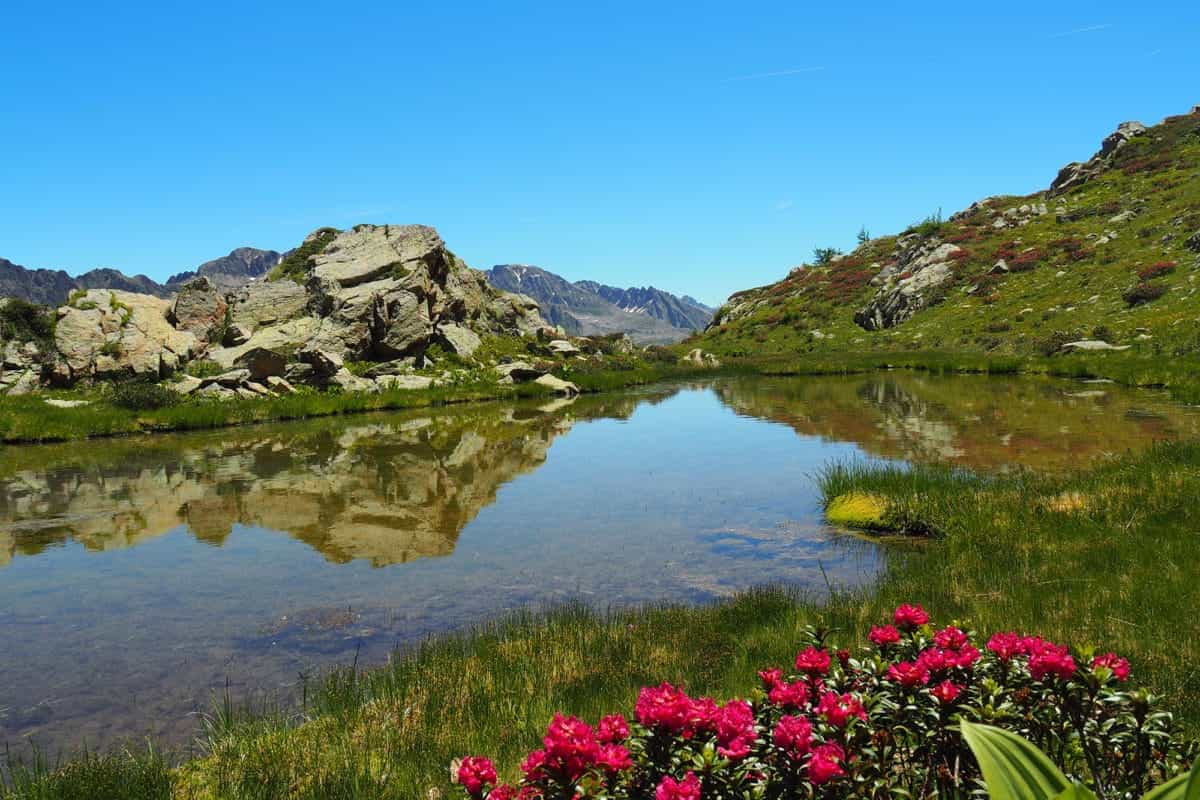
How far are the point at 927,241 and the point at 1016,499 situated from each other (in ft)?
265

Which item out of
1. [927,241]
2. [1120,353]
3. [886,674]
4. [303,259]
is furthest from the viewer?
[927,241]

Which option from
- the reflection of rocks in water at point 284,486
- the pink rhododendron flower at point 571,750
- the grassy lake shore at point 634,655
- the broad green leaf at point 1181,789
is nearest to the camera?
the broad green leaf at point 1181,789

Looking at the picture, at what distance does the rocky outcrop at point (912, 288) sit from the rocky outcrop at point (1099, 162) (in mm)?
25382

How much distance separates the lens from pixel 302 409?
3309 cm

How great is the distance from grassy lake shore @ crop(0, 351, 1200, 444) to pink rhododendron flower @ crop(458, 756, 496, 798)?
3038cm

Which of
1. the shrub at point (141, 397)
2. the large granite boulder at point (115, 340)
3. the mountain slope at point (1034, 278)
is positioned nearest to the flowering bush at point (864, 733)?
the shrub at point (141, 397)

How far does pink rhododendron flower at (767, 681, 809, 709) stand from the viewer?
3729 millimetres

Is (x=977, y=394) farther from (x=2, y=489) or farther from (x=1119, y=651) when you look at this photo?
(x=2, y=489)

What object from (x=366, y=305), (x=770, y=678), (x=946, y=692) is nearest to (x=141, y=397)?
(x=366, y=305)

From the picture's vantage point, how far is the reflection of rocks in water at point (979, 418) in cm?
1862

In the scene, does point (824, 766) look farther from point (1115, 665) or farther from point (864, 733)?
point (1115, 665)

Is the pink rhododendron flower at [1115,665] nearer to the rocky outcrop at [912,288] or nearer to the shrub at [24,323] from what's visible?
the shrub at [24,323]

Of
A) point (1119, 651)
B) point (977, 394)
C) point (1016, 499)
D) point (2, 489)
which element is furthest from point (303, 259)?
point (1119, 651)

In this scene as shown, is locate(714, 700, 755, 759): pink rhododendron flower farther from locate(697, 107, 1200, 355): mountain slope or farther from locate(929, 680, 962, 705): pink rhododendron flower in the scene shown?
locate(697, 107, 1200, 355): mountain slope
